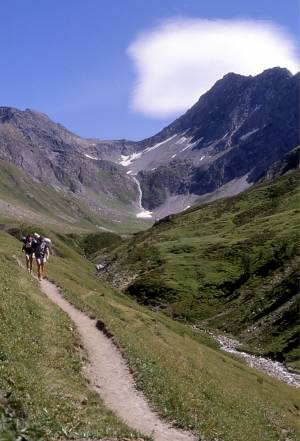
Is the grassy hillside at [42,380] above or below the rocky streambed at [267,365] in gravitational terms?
above

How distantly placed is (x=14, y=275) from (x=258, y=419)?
21461mm

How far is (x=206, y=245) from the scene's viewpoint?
145 meters

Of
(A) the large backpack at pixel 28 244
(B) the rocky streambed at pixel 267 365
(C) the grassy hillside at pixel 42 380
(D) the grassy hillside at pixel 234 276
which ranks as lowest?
(B) the rocky streambed at pixel 267 365

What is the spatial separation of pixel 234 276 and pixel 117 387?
9165 centimetres

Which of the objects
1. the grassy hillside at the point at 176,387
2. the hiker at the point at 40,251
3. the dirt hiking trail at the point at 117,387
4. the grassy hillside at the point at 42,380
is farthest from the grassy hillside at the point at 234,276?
the grassy hillside at the point at 42,380

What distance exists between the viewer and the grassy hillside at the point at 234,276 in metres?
88.9

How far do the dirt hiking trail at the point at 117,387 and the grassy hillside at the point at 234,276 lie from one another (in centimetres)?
4627

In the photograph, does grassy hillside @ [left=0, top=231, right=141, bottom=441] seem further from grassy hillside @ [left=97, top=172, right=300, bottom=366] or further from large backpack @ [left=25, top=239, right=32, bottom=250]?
grassy hillside @ [left=97, top=172, right=300, bottom=366]

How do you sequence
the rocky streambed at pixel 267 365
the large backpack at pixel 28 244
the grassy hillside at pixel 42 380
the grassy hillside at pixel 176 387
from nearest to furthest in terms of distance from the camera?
1. the grassy hillside at pixel 42 380
2. the grassy hillside at pixel 176 387
3. the large backpack at pixel 28 244
4. the rocky streambed at pixel 267 365

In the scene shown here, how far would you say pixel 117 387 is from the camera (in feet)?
96.1

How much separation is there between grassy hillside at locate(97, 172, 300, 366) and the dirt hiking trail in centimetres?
4627

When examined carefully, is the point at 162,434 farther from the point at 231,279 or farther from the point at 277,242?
the point at 277,242

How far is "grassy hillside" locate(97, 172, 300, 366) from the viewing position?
88938mm

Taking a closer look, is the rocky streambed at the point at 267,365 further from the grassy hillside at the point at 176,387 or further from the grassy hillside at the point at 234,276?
the grassy hillside at the point at 176,387
